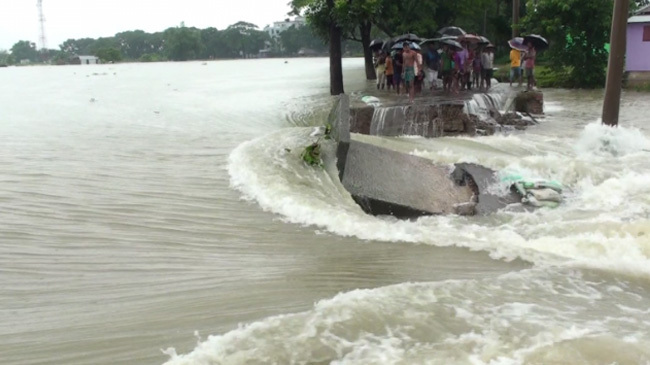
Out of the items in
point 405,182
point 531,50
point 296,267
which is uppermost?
point 531,50

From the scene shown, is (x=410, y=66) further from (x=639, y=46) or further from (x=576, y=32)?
(x=639, y=46)

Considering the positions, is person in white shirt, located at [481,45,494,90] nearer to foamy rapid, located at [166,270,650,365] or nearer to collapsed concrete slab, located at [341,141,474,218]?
collapsed concrete slab, located at [341,141,474,218]

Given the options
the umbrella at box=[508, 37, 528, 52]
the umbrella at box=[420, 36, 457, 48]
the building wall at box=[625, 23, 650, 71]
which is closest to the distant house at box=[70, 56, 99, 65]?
the building wall at box=[625, 23, 650, 71]

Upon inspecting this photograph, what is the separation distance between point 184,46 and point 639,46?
4871 inches

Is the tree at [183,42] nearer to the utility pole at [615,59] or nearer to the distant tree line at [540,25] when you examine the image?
the distant tree line at [540,25]

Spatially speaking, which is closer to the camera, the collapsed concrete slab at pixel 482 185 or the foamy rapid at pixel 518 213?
the foamy rapid at pixel 518 213

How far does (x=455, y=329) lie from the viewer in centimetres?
424

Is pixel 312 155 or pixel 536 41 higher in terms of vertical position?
pixel 536 41

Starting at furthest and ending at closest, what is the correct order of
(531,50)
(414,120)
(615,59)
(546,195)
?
1. (531,50)
2. (414,120)
3. (615,59)
4. (546,195)

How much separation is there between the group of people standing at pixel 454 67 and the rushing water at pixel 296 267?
794cm

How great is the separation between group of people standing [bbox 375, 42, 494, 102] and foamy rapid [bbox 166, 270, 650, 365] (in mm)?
12696

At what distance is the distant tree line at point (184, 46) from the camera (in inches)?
5394

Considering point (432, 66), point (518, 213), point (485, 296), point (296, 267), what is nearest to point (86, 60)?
point (432, 66)

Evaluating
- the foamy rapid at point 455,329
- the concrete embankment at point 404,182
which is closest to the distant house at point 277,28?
the concrete embankment at point 404,182
